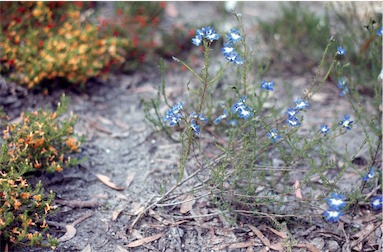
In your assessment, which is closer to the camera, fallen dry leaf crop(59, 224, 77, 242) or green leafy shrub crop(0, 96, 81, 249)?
green leafy shrub crop(0, 96, 81, 249)

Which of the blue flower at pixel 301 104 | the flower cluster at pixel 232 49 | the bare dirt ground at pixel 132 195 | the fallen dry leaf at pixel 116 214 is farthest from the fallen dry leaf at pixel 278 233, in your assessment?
the flower cluster at pixel 232 49

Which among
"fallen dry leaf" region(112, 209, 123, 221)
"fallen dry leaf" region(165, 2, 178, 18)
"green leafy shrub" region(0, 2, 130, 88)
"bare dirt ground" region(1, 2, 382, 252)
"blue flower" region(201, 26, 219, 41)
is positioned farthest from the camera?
"fallen dry leaf" region(165, 2, 178, 18)

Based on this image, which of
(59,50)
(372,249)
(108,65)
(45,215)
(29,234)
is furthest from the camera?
(108,65)

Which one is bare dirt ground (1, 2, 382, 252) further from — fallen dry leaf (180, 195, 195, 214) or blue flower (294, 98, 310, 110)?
blue flower (294, 98, 310, 110)

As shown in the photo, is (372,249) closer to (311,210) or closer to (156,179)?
(311,210)

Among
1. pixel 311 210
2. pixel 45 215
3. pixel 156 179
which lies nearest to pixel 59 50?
pixel 156 179

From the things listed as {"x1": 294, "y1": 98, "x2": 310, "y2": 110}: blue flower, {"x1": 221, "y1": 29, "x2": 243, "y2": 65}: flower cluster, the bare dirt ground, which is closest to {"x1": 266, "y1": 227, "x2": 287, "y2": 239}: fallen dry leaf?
the bare dirt ground

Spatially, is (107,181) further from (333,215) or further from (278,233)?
(333,215)
